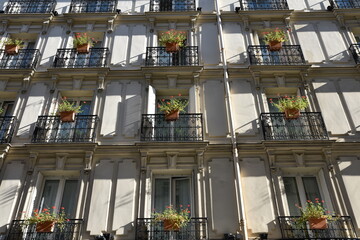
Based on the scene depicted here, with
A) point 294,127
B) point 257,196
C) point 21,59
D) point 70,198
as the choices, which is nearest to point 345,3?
point 294,127

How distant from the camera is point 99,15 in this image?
1302 cm

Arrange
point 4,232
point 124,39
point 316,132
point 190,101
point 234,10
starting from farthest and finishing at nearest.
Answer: point 234,10
point 124,39
point 190,101
point 316,132
point 4,232

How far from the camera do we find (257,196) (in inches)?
343

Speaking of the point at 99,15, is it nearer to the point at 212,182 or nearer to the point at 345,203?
the point at 212,182

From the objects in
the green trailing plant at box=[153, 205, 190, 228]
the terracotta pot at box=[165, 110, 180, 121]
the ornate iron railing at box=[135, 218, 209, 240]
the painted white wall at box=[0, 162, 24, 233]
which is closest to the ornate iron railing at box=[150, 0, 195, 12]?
the terracotta pot at box=[165, 110, 180, 121]

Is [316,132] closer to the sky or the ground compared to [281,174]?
closer to the sky

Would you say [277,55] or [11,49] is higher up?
[11,49]

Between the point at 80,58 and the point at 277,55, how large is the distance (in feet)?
23.2

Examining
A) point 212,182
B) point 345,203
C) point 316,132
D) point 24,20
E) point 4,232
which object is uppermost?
point 24,20

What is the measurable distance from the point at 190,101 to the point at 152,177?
9.34 feet

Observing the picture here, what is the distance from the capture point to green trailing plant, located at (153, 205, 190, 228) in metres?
7.95

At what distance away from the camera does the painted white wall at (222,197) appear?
8.26 metres

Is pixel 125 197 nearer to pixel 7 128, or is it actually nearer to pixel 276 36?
pixel 7 128

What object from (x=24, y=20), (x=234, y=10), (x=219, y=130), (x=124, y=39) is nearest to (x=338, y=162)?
(x=219, y=130)
